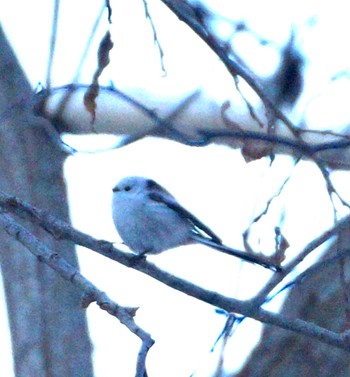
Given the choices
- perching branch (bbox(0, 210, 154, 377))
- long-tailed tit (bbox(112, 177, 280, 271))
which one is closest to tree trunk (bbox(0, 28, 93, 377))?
long-tailed tit (bbox(112, 177, 280, 271))

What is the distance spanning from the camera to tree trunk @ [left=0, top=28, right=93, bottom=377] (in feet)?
10.6

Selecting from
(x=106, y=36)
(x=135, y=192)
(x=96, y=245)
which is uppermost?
(x=135, y=192)

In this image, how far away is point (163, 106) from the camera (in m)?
3.59

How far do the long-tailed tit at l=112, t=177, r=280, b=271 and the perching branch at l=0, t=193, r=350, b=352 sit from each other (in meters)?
0.59

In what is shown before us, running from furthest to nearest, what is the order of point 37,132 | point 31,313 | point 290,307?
point 37,132 → point 31,313 → point 290,307

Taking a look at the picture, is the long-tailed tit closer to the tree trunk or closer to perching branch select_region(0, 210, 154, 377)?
the tree trunk

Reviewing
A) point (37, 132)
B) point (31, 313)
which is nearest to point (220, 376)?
point (31, 313)

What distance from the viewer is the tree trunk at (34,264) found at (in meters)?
3.22

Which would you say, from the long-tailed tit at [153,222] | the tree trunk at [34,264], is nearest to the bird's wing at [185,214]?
the long-tailed tit at [153,222]

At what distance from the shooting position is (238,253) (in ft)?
9.84

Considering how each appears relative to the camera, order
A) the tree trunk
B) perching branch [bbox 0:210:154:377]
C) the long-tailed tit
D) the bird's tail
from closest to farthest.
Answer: perching branch [bbox 0:210:154:377]
the bird's tail
the tree trunk
the long-tailed tit

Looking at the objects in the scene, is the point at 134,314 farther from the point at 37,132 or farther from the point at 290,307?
the point at 37,132

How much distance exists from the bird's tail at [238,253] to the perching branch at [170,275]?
126 millimetres

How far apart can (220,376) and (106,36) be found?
3.09ft
